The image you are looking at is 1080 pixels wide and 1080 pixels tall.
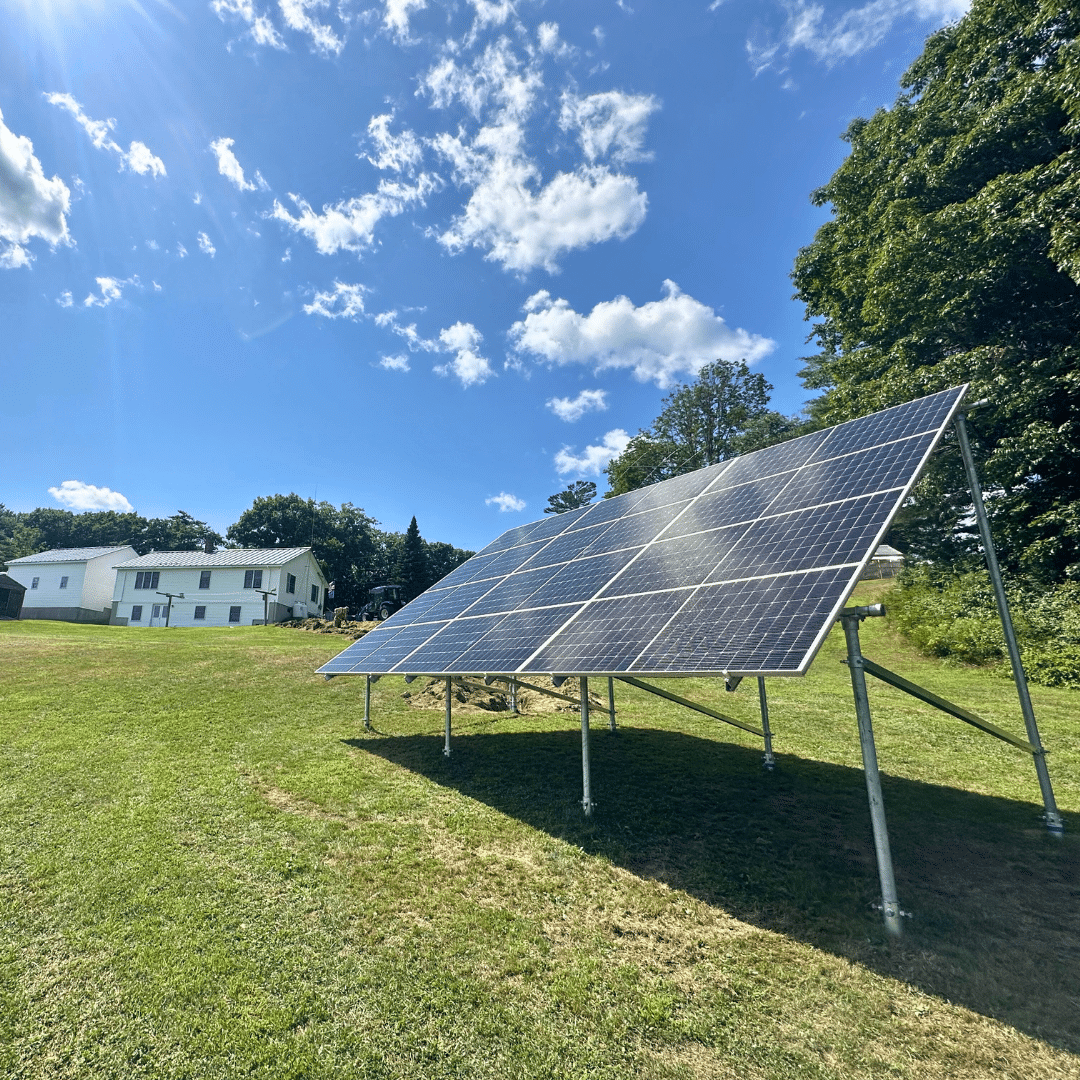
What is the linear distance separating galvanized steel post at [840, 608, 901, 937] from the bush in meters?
15.1

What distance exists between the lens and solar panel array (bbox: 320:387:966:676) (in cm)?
545

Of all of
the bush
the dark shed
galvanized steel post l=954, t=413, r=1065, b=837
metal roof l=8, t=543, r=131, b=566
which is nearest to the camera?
galvanized steel post l=954, t=413, r=1065, b=837

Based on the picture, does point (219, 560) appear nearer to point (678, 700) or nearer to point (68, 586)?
point (68, 586)

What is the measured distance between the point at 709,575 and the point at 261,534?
276 feet

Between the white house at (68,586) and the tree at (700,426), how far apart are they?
179 feet

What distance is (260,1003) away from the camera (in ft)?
14.7

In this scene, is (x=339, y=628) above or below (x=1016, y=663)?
above

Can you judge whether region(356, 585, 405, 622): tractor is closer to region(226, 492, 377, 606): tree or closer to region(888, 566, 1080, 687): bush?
region(226, 492, 377, 606): tree

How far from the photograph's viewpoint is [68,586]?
172 feet

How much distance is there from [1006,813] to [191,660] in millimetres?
26159

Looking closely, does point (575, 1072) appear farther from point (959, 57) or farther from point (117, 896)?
point (959, 57)

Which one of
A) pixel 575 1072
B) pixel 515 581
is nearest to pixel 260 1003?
pixel 575 1072

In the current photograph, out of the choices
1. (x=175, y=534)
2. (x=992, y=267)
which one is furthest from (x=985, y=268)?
(x=175, y=534)

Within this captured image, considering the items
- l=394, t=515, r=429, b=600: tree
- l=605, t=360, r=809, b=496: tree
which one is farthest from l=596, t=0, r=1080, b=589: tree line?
l=394, t=515, r=429, b=600: tree
